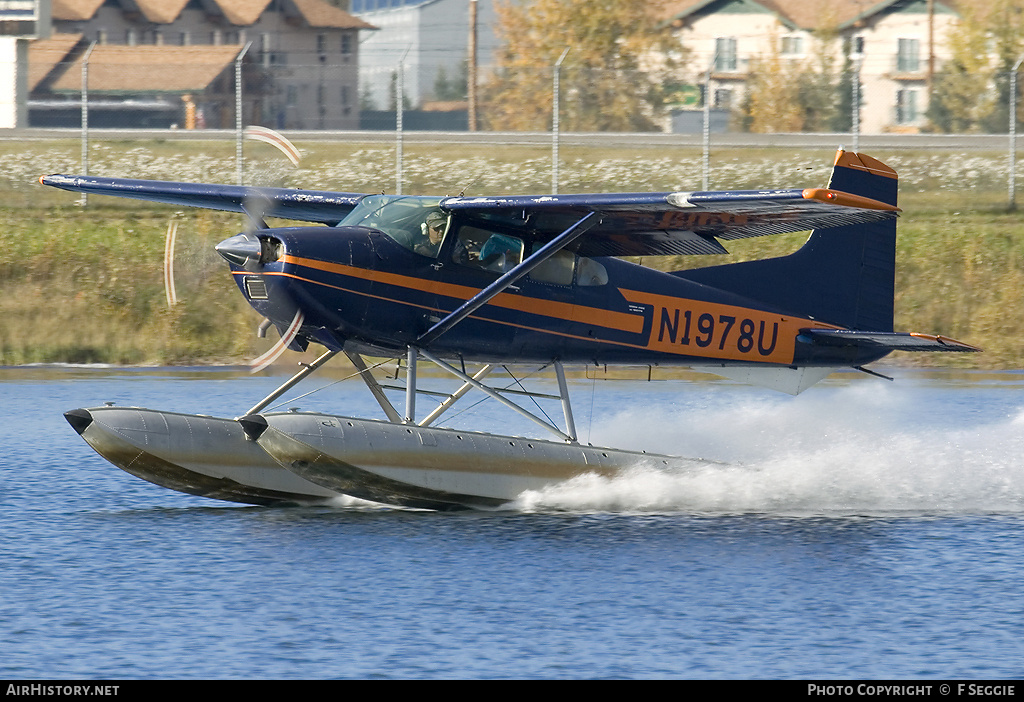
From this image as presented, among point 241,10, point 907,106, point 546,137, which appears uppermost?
point 241,10

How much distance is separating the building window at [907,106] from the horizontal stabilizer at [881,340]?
1378 inches

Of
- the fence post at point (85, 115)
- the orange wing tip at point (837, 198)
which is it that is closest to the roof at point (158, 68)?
the fence post at point (85, 115)

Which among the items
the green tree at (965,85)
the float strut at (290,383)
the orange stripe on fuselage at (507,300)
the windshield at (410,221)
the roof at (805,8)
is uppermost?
the roof at (805,8)

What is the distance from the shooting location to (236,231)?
2380 centimetres

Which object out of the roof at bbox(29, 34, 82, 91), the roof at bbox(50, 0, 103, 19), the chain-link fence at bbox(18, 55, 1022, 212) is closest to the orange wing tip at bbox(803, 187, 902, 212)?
the chain-link fence at bbox(18, 55, 1022, 212)

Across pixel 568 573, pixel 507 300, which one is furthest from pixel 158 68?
pixel 568 573

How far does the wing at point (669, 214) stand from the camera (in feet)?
37.9

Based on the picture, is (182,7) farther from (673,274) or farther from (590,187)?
(673,274)

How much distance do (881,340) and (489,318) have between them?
153 inches

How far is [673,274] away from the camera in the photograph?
14.0 m

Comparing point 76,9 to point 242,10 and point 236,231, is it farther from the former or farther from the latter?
point 236,231

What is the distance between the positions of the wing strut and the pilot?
54 cm

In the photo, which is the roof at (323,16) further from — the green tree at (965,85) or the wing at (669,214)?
the wing at (669,214)
